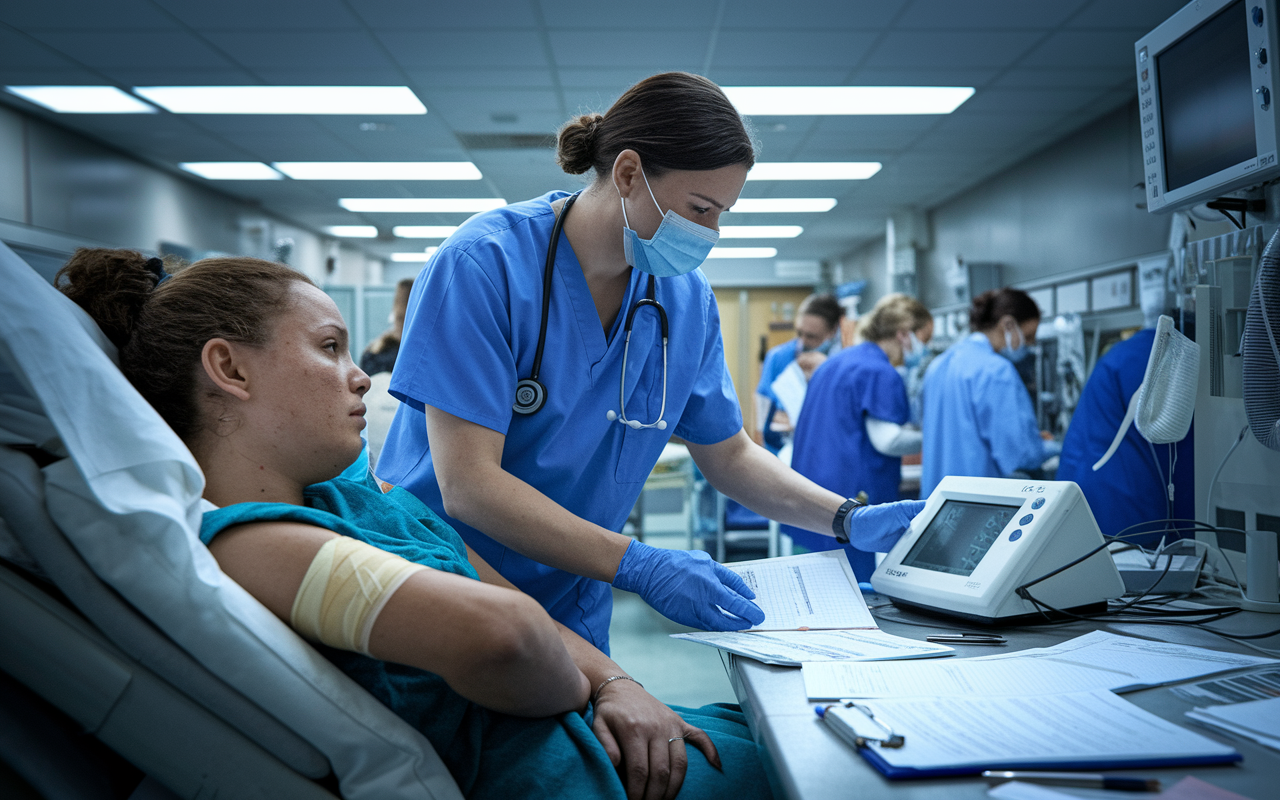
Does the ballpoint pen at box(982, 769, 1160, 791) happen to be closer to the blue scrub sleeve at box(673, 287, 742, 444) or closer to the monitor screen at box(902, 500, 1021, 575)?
the monitor screen at box(902, 500, 1021, 575)

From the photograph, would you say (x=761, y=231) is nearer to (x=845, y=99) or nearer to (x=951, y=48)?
(x=845, y=99)

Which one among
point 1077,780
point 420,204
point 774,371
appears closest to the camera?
point 1077,780

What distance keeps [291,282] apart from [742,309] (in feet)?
31.1

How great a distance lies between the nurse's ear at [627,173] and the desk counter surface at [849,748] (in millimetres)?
694

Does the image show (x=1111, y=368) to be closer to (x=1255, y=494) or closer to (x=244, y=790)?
(x=1255, y=494)

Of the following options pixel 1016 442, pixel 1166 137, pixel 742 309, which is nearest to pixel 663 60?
pixel 1016 442

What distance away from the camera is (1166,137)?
51.6 inches

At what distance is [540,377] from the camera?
3.85ft

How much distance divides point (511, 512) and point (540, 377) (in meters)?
0.24

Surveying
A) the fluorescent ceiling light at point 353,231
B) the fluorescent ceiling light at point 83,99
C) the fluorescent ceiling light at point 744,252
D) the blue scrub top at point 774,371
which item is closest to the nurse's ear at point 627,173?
the blue scrub top at point 774,371

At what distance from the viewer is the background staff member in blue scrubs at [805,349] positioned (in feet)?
13.5

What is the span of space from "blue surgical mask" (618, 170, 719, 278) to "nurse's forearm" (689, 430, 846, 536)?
1.10 feet

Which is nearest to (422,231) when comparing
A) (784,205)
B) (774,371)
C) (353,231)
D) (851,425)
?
(353,231)

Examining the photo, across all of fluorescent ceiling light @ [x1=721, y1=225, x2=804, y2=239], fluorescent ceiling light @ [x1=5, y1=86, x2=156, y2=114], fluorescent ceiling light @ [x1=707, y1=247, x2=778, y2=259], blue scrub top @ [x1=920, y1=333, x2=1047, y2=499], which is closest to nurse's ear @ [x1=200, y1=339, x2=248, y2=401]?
blue scrub top @ [x1=920, y1=333, x2=1047, y2=499]
